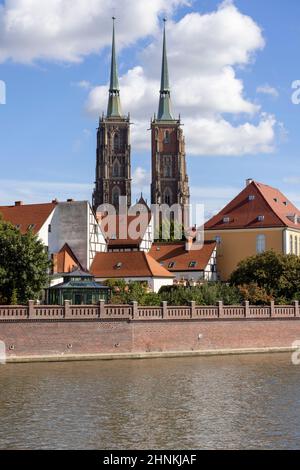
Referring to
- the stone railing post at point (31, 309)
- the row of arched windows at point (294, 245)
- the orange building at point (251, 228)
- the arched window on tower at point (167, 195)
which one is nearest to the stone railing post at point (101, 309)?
the stone railing post at point (31, 309)

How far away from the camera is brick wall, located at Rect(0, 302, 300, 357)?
48469 millimetres

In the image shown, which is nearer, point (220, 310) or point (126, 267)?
point (220, 310)

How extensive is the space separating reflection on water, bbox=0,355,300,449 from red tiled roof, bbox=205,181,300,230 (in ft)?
138

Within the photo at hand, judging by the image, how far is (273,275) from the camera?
2591 inches

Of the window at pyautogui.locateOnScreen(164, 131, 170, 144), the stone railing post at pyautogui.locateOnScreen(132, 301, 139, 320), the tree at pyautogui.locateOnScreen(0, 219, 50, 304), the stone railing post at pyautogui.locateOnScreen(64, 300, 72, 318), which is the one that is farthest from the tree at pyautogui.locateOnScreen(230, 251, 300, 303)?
the window at pyautogui.locateOnScreen(164, 131, 170, 144)

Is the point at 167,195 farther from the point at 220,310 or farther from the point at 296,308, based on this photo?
the point at 220,310

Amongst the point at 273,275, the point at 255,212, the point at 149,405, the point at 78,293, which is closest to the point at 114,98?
the point at 255,212

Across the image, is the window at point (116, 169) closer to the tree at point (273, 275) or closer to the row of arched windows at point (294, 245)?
the row of arched windows at point (294, 245)

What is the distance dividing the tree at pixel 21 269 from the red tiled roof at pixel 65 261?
2008 cm

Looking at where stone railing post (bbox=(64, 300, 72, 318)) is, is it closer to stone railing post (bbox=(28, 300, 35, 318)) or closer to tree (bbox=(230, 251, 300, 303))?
stone railing post (bbox=(28, 300, 35, 318))

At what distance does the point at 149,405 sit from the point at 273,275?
3374cm

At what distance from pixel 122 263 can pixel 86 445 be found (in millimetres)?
55087

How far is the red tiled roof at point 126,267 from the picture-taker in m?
79.4
